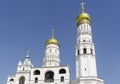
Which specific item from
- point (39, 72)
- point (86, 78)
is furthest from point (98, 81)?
point (39, 72)

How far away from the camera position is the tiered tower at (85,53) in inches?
1842

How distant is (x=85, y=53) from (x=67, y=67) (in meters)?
5.50

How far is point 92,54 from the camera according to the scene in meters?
49.5


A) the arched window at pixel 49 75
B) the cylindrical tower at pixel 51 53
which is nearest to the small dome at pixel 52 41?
the cylindrical tower at pixel 51 53

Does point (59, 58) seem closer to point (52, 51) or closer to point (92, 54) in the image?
point (52, 51)

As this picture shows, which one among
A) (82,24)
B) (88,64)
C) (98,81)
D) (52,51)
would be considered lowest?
(98,81)

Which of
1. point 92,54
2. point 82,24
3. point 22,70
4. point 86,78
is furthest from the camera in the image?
point 22,70

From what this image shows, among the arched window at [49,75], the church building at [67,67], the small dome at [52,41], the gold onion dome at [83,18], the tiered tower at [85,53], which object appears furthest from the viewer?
the small dome at [52,41]

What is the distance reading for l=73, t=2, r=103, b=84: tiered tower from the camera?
153 ft

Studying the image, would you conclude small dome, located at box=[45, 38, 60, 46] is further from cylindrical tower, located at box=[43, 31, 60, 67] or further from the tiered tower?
the tiered tower

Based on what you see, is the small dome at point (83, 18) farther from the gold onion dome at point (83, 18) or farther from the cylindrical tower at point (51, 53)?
the cylindrical tower at point (51, 53)

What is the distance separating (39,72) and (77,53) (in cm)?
875

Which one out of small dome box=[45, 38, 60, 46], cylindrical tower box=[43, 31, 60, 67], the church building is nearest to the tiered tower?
the church building

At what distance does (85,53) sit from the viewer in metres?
49.8
